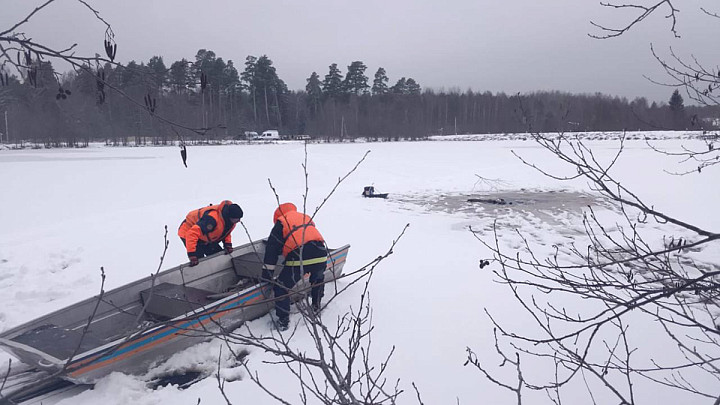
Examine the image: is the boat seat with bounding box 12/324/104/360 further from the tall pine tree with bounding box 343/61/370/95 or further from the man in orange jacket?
the tall pine tree with bounding box 343/61/370/95

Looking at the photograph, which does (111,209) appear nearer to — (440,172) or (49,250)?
(49,250)

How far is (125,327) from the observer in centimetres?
462

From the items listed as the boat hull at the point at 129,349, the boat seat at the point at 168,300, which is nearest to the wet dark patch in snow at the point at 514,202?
the boat seat at the point at 168,300

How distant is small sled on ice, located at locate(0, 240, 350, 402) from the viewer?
136 inches

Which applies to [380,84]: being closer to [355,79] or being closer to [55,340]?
[355,79]

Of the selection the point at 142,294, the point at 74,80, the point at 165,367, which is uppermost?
the point at 74,80

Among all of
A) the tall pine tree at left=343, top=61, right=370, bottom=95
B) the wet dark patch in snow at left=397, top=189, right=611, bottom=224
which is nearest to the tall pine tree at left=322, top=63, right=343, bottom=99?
the tall pine tree at left=343, top=61, right=370, bottom=95

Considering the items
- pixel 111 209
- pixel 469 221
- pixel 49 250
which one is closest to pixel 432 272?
pixel 469 221

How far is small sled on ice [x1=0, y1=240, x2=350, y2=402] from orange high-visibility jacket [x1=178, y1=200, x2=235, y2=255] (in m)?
0.27

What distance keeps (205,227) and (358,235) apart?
4096mm

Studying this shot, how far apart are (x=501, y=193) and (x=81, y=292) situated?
12191 millimetres

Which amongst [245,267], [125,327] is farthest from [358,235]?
[125,327]

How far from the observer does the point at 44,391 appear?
12.1 feet

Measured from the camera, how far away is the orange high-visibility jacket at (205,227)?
5344mm
